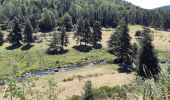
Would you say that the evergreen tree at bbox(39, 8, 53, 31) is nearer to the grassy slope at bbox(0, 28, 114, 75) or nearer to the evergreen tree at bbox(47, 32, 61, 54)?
the grassy slope at bbox(0, 28, 114, 75)

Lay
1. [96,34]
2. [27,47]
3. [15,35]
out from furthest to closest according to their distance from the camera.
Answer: [96,34] → [15,35] → [27,47]

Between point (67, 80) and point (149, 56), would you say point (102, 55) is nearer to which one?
point (67, 80)

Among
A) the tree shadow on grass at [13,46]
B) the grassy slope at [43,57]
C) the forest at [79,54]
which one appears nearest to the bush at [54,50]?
the forest at [79,54]

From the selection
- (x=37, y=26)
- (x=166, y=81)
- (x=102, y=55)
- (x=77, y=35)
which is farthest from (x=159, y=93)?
(x=37, y=26)

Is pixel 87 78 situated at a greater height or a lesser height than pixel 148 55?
lesser

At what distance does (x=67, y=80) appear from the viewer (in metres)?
80.2

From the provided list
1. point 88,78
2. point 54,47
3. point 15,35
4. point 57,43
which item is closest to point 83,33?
point 57,43

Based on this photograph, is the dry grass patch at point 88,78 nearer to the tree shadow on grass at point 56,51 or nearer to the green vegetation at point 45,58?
the green vegetation at point 45,58

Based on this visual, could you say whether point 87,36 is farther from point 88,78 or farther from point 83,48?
point 88,78

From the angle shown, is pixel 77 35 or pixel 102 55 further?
pixel 77 35

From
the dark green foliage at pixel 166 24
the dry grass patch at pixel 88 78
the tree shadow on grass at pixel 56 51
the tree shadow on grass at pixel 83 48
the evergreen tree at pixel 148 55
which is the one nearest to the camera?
the evergreen tree at pixel 148 55

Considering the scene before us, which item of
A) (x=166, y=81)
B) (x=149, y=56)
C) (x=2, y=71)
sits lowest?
(x=2, y=71)

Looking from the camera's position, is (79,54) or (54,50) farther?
(54,50)

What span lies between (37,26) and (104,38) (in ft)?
107
